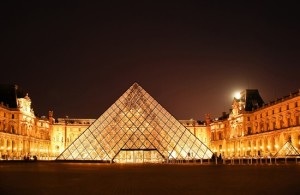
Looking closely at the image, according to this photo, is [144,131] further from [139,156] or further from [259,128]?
[259,128]

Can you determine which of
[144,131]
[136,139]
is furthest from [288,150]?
[136,139]

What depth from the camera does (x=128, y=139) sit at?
3969cm

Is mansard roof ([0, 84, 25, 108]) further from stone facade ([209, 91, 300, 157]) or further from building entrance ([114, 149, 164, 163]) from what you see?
stone facade ([209, 91, 300, 157])

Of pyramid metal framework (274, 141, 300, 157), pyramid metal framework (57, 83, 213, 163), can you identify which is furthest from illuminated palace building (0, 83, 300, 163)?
pyramid metal framework (274, 141, 300, 157)

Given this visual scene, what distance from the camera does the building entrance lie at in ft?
133

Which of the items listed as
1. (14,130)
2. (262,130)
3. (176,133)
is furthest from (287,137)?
(14,130)

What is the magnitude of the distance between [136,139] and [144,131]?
5.15ft

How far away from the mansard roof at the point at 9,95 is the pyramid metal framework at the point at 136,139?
24.2 meters

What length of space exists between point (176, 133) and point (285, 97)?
20.3 meters

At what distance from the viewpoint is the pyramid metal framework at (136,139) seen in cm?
3906

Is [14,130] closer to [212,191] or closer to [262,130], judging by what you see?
[262,130]

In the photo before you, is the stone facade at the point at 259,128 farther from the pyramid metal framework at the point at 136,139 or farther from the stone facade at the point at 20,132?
the stone facade at the point at 20,132

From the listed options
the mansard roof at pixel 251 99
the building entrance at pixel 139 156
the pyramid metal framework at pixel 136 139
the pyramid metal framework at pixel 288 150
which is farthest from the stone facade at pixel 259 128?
the building entrance at pixel 139 156

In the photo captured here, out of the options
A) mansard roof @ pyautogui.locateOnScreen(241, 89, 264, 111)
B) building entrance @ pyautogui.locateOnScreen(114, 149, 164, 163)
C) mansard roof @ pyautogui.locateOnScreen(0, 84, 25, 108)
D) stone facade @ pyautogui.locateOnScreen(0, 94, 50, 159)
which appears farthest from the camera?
mansard roof @ pyautogui.locateOnScreen(241, 89, 264, 111)
